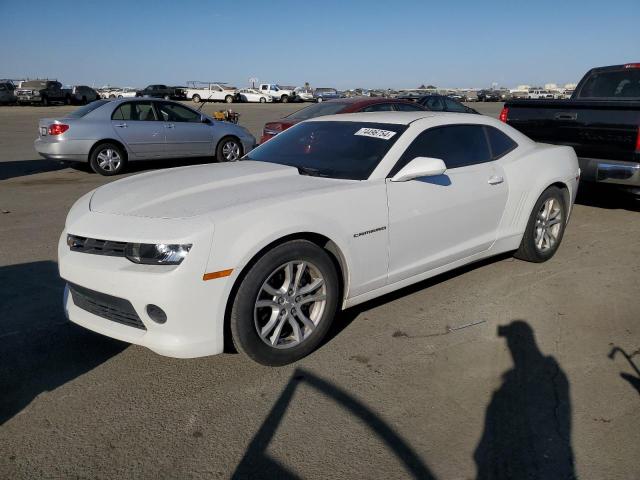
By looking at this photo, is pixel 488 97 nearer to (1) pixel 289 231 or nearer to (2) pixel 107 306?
(1) pixel 289 231

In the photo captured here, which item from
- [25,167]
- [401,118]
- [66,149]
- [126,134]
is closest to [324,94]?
[25,167]

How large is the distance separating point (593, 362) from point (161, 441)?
261cm

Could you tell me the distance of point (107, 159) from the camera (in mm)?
10367

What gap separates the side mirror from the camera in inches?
145

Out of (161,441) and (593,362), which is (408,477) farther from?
(593,362)

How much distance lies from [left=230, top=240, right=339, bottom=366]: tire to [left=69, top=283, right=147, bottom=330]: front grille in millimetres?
550

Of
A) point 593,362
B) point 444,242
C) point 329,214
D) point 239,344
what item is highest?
point 329,214

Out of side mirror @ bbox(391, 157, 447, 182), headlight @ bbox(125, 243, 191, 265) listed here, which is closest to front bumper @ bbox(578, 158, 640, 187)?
side mirror @ bbox(391, 157, 447, 182)

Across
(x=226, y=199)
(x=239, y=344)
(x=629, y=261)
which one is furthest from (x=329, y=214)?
(x=629, y=261)

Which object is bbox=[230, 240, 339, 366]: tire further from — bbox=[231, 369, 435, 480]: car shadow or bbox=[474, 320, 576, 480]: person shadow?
bbox=[474, 320, 576, 480]: person shadow

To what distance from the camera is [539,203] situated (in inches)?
198

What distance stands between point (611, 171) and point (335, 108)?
5.23 m

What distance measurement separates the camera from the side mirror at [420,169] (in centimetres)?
367

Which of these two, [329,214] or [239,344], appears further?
[329,214]
